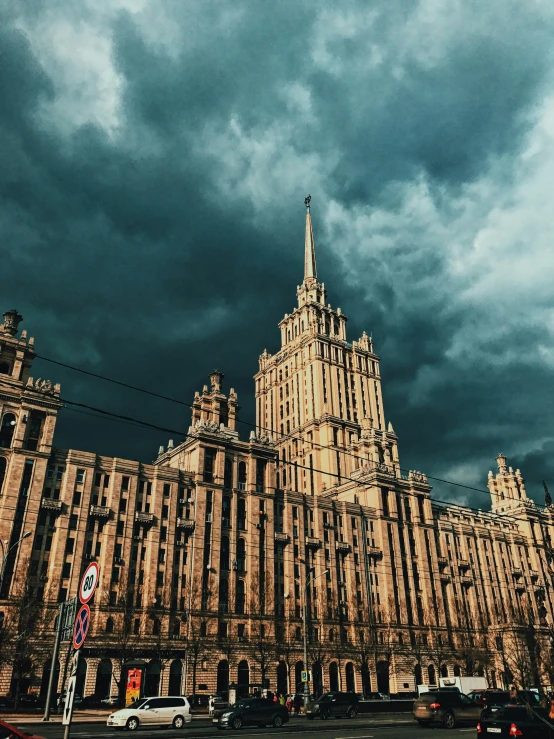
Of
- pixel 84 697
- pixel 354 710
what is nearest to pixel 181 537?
pixel 84 697

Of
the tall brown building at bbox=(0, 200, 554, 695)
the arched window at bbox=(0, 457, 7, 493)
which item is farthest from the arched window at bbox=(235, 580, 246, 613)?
the arched window at bbox=(0, 457, 7, 493)

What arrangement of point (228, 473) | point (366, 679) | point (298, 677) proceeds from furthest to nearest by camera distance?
point (228, 473) < point (366, 679) < point (298, 677)

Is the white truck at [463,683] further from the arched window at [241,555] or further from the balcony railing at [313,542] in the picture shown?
the arched window at [241,555]

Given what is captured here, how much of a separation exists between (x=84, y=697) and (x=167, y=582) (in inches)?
549

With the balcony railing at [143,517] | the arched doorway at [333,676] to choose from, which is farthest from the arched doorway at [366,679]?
the balcony railing at [143,517]

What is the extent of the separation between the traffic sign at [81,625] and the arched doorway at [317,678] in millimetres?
66092

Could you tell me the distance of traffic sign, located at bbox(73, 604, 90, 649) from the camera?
41.1 feet

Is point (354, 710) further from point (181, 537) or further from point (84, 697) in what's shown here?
point (181, 537)

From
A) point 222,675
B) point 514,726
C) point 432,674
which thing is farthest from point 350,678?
point 514,726

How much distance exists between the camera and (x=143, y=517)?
222 feet

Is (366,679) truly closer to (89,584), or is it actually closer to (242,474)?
(242,474)

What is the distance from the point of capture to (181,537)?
2753 inches

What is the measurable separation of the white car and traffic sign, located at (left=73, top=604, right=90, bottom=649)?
2251 cm

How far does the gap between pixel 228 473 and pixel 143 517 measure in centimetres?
1377
